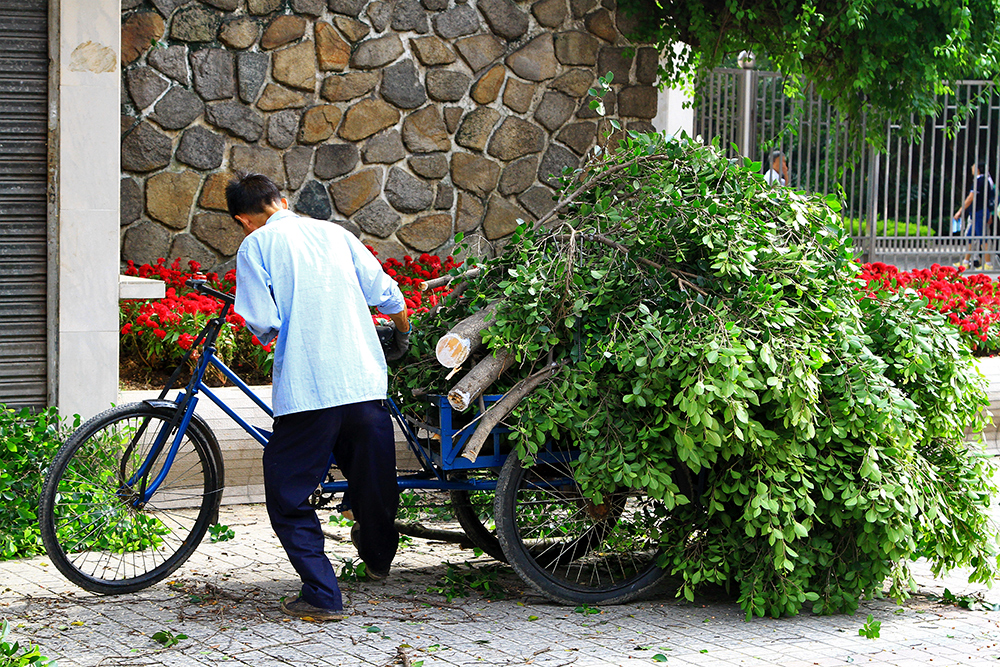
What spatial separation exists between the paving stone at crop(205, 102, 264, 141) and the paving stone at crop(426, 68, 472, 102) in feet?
4.61

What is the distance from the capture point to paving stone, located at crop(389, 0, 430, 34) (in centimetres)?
859

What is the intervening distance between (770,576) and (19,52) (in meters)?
4.26

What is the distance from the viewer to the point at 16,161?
5430mm

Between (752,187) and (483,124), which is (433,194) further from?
(752,187)

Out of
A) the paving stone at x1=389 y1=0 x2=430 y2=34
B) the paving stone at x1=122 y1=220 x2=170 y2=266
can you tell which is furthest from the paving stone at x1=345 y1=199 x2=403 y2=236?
the paving stone at x1=122 y1=220 x2=170 y2=266

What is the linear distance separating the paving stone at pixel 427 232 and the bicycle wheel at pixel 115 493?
4289 mm

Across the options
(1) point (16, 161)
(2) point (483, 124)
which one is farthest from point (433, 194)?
(1) point (16, 161)

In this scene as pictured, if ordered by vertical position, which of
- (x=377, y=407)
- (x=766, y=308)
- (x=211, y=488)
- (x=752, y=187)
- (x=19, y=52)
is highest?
(x=19, y=52)

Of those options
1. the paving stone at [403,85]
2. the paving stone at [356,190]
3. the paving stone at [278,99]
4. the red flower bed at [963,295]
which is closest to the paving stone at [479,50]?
the paving stone at [403,85]

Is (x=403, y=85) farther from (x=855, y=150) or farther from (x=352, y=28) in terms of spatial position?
(x=855, y=150)

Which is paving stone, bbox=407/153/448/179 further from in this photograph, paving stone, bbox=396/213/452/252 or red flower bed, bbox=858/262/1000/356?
red flower bed, bbox=858/262/1000/356

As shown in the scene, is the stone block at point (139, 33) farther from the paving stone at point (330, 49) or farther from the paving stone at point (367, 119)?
the paving stone at point (367, 119)

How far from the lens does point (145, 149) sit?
7738mm

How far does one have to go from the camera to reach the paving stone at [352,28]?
838 centimetres
